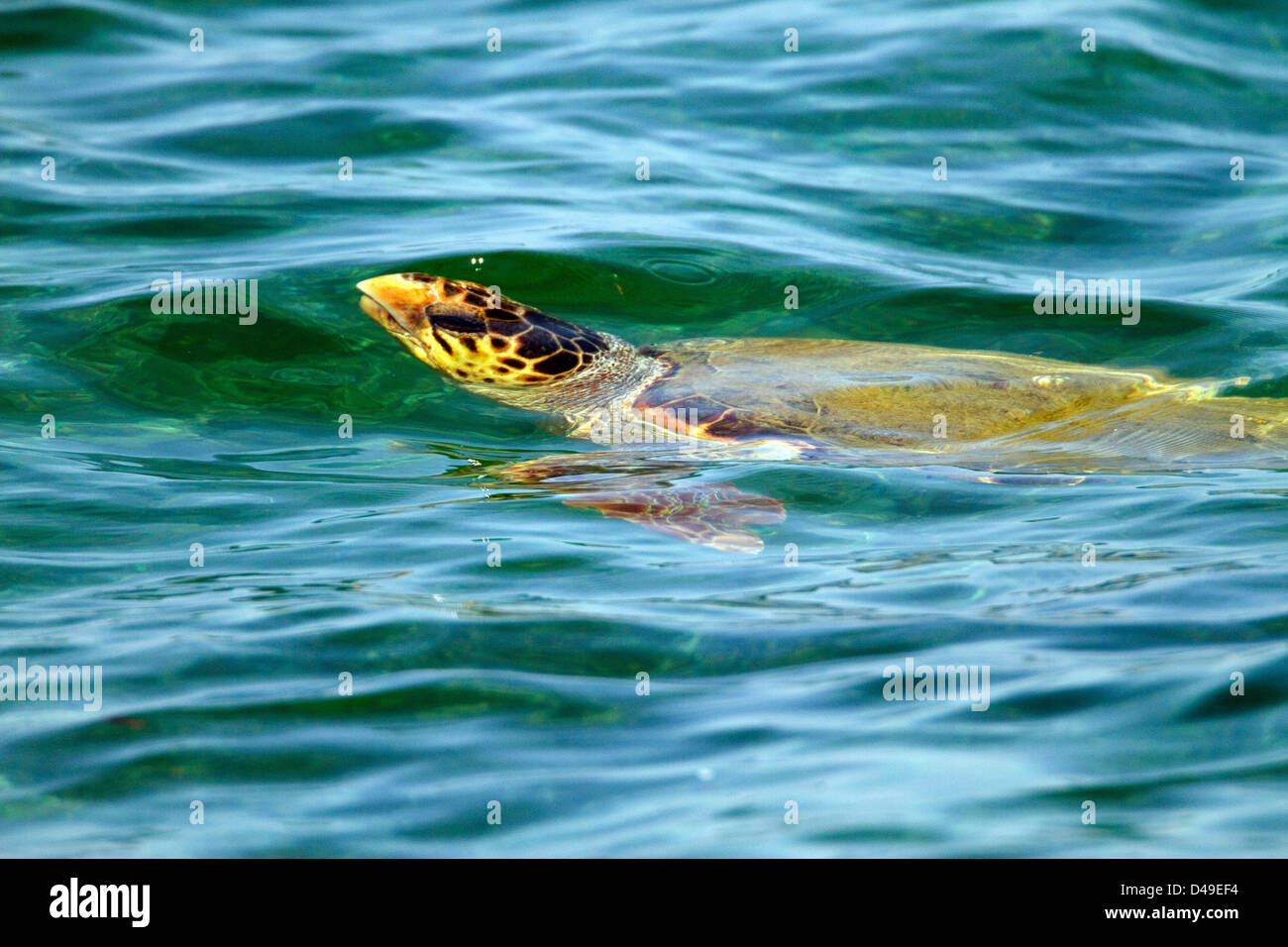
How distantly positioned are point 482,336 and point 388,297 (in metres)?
0.50

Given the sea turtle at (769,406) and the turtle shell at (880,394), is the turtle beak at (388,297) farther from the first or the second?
the turtle shell at (880,394)

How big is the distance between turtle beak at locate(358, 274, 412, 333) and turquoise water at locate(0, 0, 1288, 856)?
1.29ft

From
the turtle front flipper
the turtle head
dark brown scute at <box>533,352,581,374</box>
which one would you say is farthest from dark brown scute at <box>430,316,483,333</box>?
the turtle front flipper

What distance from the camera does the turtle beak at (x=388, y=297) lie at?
6.64 metres

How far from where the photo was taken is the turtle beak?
21.8 feet

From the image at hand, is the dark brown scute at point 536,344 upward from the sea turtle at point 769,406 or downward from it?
upward

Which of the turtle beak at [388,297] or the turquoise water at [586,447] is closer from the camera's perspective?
the turquoise water at [586,447]

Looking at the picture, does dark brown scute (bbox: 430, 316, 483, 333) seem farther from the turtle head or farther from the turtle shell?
the turtle shell

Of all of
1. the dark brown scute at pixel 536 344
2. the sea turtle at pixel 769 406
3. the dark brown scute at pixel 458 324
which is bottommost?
the sea turtle at pixel 769 406

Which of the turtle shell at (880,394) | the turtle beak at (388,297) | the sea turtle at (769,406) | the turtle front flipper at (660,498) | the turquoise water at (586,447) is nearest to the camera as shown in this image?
the turquoise water at (586,447)

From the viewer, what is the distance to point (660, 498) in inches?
210

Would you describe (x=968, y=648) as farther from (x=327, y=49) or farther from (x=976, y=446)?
(x=327, y=49)

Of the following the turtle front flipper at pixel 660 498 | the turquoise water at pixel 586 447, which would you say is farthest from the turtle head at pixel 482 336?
the turtle front flipper at pixel 660 498

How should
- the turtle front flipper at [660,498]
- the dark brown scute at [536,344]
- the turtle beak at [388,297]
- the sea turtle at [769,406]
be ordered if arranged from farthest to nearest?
the dark brown scute at [536,344] < the turtle beak at [388,297] < the sea turtle at [769,406] < the turtle front flipper at [660,498]
